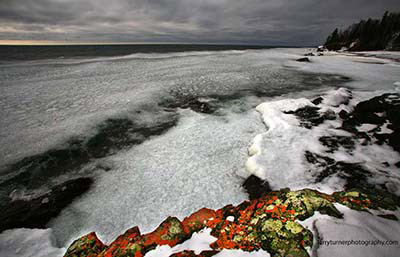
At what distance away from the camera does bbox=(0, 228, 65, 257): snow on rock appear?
3547 millimetres

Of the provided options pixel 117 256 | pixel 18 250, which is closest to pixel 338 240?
pixel 117 256

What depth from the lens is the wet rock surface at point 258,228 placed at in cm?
230

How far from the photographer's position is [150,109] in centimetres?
1011

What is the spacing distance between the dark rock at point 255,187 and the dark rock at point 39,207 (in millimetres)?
4447

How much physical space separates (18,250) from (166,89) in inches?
449

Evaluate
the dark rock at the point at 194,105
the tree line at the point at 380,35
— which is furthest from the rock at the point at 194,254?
the tree line at the point at 380,35

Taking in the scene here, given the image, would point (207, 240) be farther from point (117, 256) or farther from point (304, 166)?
point (304, 166)

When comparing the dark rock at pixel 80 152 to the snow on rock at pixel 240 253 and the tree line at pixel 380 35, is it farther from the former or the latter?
the tree line at pixel 380 35

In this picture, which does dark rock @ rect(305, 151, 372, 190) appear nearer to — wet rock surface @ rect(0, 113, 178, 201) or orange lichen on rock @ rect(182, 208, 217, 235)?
orange lichen on rock @ rect(182, 208, 217, 235)

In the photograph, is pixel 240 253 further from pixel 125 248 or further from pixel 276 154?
pixel 276 154

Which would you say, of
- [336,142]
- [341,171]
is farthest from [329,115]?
[341,171]

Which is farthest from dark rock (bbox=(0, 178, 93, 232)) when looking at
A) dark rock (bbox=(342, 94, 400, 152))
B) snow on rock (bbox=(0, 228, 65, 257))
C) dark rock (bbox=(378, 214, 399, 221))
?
dark rock (bbox=(342, 94, 400, 152))

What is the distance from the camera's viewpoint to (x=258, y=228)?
253cm

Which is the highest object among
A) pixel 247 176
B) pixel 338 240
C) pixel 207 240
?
pixel 338 240
